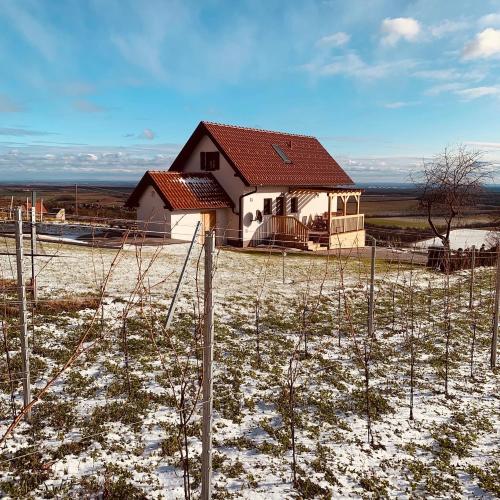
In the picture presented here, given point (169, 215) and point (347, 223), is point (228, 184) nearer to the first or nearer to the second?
point (169, 215)

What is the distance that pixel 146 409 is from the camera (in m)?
5.81

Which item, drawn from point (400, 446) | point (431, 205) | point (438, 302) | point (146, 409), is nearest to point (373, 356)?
point (400, 446)

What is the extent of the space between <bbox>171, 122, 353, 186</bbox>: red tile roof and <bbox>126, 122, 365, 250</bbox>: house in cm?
6

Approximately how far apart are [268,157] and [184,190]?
228 inches

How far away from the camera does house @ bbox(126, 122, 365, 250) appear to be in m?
21.3

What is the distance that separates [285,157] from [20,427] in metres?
22.5

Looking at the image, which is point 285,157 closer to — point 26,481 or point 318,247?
point 318,247

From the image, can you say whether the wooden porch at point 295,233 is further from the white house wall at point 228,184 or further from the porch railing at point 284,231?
the white house wall at point 228,184

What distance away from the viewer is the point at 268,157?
2448cm

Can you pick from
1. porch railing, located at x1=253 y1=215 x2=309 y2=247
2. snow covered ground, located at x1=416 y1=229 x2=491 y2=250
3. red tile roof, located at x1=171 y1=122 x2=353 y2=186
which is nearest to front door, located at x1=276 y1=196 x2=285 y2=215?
porch railing, located at x1=253 y1=215 x2=309 y2=247

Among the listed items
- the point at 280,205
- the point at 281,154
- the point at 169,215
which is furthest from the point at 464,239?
the point at 169,215

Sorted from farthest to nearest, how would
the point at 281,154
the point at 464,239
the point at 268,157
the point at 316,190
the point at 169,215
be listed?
the point at 464,239, the point at 281,154, the point at 268,157, the point at 316,190, the point at 169,215

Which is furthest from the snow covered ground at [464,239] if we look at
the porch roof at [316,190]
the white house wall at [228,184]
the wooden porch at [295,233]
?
Result: the white house wall at [228,184]

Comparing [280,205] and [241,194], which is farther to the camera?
[280,205]
